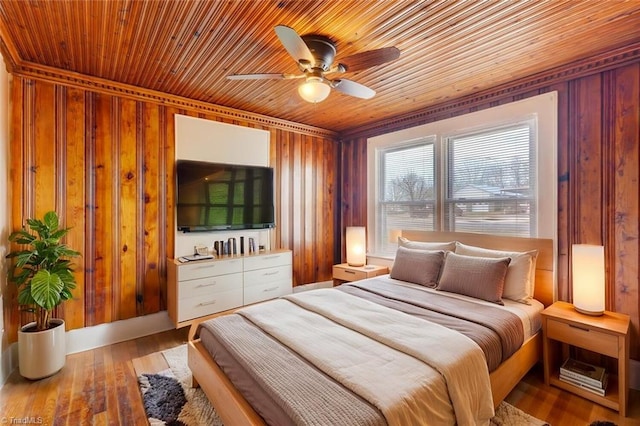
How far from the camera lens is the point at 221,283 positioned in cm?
323

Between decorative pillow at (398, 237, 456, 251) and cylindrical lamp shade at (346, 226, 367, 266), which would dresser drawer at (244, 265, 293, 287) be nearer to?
cylindrical lamp shade at (346, 226, 367, 266)

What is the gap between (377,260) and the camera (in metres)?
4.27

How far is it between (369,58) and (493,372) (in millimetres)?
2177

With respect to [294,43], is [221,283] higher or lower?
lower

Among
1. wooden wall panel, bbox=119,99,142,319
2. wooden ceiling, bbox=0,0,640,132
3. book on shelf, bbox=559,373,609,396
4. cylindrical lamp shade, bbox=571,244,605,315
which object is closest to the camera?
wooden ceiling, bbox=0,0,640,132

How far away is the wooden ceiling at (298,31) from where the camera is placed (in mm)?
1855

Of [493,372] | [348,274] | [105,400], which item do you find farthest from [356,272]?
[105,400]

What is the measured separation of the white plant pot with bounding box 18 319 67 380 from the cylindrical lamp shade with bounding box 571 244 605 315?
4.18 metres

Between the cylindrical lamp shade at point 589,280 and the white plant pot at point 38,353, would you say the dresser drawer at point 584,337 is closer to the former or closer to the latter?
the cylindrical lamp shade at point 589,280

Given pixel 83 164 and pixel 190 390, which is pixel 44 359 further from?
pixel 83 164

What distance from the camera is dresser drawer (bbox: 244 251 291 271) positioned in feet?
11.4

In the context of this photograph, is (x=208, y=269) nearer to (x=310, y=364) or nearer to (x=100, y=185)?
(x=100, y=185)

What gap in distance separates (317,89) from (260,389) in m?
1.88

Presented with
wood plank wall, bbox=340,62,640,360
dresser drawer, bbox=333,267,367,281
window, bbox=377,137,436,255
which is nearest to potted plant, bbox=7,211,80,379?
dresser drawer, bbox=333,267,367,281
